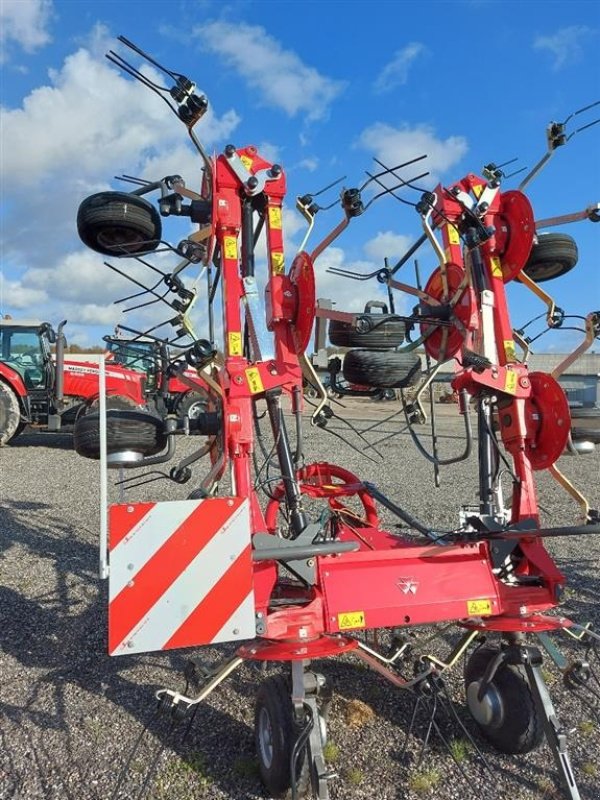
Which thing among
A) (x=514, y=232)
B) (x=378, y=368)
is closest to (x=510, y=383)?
(x=378, y=368)

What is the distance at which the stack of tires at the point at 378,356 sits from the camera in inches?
146

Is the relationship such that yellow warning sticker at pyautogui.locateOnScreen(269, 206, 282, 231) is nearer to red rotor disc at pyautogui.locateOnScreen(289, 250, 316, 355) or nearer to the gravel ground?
red rotor disc at pyautogui.locateOnScreen(289, 250, 316, 355)

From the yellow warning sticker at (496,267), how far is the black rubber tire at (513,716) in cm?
203

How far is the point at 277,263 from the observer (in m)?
3.76

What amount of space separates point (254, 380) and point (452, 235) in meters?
1.71

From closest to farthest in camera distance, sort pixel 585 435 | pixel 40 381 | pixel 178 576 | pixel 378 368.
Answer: pixel 178 576
pixel 378 368
pixel 585 435
pixel 40 381

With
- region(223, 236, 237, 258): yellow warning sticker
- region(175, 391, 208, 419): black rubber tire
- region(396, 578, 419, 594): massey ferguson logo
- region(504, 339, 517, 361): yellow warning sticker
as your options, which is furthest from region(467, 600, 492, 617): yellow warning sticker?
region(223, 236, 237, 258): yellow warning sticker

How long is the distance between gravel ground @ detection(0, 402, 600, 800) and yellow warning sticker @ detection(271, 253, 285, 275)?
90.2 inches

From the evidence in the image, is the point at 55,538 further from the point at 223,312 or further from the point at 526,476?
the point at 526,476

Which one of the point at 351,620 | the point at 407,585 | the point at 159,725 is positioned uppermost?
the point at 407,585

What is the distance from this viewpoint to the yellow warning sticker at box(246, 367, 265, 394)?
3412 millimetres

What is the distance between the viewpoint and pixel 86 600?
4.98 meters

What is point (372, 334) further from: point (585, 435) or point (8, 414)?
point (8, 414)

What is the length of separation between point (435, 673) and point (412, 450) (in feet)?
36.9
